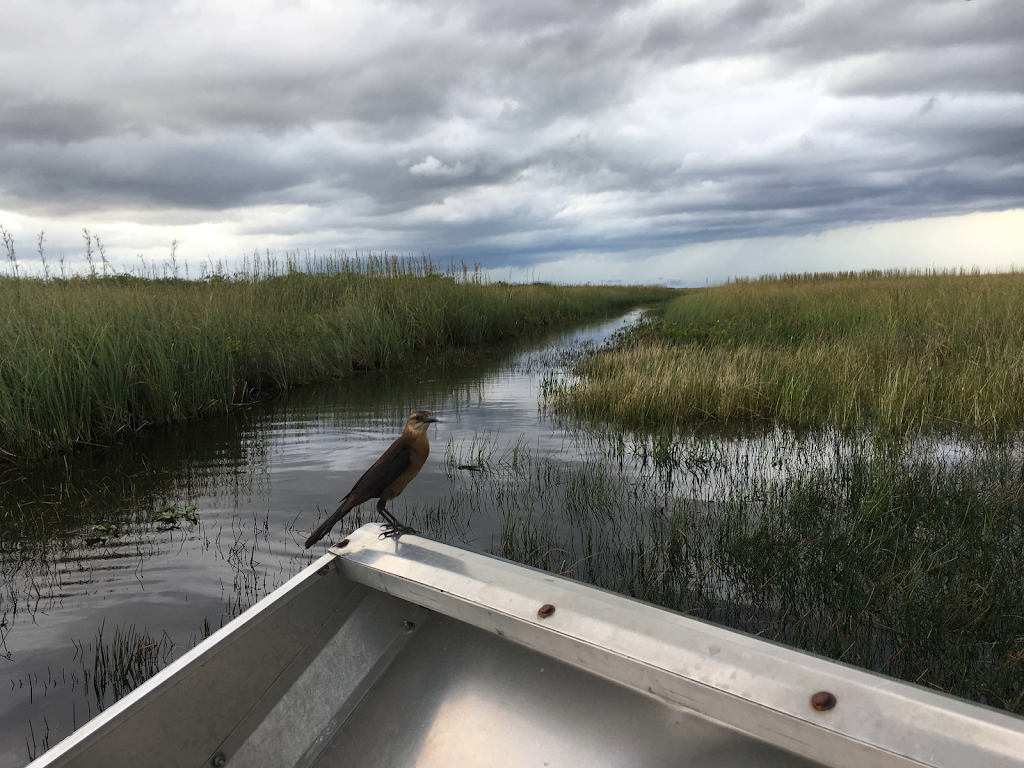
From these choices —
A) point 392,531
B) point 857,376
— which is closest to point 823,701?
point 392,531

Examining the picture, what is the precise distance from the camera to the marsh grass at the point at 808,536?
2660 mm

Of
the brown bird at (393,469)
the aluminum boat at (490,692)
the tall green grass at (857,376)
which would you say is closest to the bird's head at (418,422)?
Answer: the brown bird at (393,469)

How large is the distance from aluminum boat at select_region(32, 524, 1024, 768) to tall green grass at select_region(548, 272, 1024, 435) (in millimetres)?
4817

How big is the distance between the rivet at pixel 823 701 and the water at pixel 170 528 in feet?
8.73

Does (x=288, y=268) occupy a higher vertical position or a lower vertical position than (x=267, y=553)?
higher

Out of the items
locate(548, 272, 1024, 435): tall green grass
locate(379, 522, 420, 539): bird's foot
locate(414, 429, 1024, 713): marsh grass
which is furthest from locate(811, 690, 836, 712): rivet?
locate(548, 272, 1024, 435): tall green grass

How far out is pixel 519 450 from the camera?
19.3ft

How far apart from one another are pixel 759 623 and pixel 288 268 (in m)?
15.2

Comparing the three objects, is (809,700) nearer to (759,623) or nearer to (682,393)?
(759,623)

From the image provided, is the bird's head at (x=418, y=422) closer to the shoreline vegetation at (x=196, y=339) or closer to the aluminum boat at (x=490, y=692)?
the aluminum boat at (x=490, y=692)

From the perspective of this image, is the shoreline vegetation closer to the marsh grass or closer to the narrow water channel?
the narrow water channel

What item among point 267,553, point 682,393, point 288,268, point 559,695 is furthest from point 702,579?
point 288,268

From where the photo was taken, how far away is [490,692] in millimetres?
2139

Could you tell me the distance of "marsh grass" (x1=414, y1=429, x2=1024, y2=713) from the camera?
266 centimetres
